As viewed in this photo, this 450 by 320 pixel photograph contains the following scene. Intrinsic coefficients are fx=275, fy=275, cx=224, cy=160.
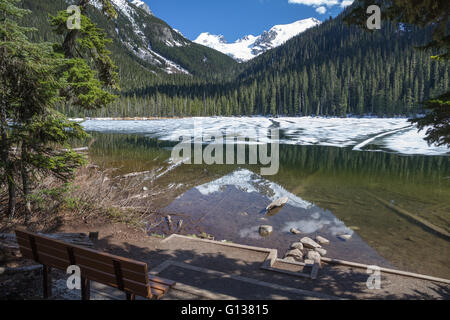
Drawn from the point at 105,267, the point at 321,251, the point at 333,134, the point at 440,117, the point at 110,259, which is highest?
the point at 333,134

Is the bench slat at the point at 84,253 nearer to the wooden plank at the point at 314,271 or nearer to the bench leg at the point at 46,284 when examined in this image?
the bench leg at the point at 46,284

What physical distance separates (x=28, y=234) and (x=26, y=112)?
3148 mm

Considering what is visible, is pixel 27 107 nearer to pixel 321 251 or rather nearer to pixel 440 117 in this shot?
pixel 321 251

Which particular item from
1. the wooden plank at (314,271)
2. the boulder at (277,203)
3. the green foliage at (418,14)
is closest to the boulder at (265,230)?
the boulder at (277,203)

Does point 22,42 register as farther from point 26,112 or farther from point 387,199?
point 387,199

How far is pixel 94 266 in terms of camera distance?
3490 millimetres


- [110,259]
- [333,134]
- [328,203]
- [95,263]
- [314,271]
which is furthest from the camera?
[333,134]

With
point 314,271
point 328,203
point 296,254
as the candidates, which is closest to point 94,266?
point 314,271

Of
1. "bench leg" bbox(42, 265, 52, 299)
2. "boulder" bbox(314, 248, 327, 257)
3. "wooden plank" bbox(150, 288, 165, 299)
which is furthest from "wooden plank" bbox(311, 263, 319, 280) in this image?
"bench leg" bbox(42, 265, 52, 299)

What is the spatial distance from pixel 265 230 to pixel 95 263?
647 cm

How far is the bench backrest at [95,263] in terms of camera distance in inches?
128

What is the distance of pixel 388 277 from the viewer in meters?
5.38

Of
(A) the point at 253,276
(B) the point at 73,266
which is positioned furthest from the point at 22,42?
(A) the point at 253,276

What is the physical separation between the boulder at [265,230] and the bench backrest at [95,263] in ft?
19.8
